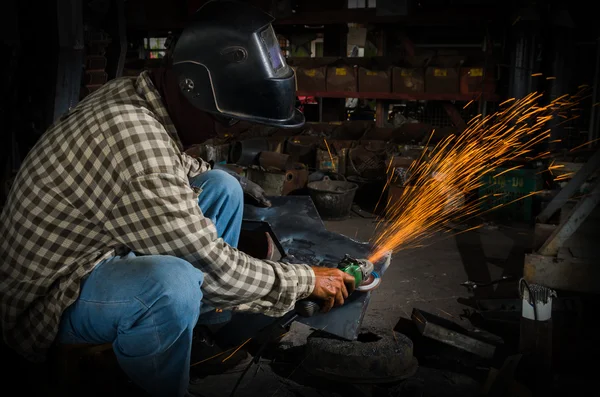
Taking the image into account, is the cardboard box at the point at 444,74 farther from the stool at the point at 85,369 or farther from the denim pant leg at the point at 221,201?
the stool at the point at 85,369

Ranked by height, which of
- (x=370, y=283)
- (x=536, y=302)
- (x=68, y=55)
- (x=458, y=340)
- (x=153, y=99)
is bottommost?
(x=458, y=340)

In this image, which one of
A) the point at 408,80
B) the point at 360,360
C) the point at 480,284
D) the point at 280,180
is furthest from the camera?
the point at 408,80

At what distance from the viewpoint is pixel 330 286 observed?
2387mm

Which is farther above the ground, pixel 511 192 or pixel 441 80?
pixel 441 80

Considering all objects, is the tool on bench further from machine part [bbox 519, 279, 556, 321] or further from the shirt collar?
the shirt collar

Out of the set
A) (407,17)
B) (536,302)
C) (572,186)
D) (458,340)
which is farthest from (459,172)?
(536,302)

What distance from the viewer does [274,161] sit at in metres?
7.02

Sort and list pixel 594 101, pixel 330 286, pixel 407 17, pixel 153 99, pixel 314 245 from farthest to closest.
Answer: pixel 407 17, pixel 594 101, pixel 314 245, pixel 330 286, pixel 153 99

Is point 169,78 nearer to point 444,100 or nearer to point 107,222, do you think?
point 107,222

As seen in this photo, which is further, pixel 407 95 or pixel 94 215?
pixel 407 95

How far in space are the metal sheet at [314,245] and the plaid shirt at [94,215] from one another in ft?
1.96

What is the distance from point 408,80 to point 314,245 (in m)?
5.47

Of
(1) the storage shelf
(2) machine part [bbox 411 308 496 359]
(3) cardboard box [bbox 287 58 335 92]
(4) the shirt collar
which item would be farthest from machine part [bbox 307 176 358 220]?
(4) the shirt collar

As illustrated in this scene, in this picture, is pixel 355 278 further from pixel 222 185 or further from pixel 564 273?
pixel 564 273
